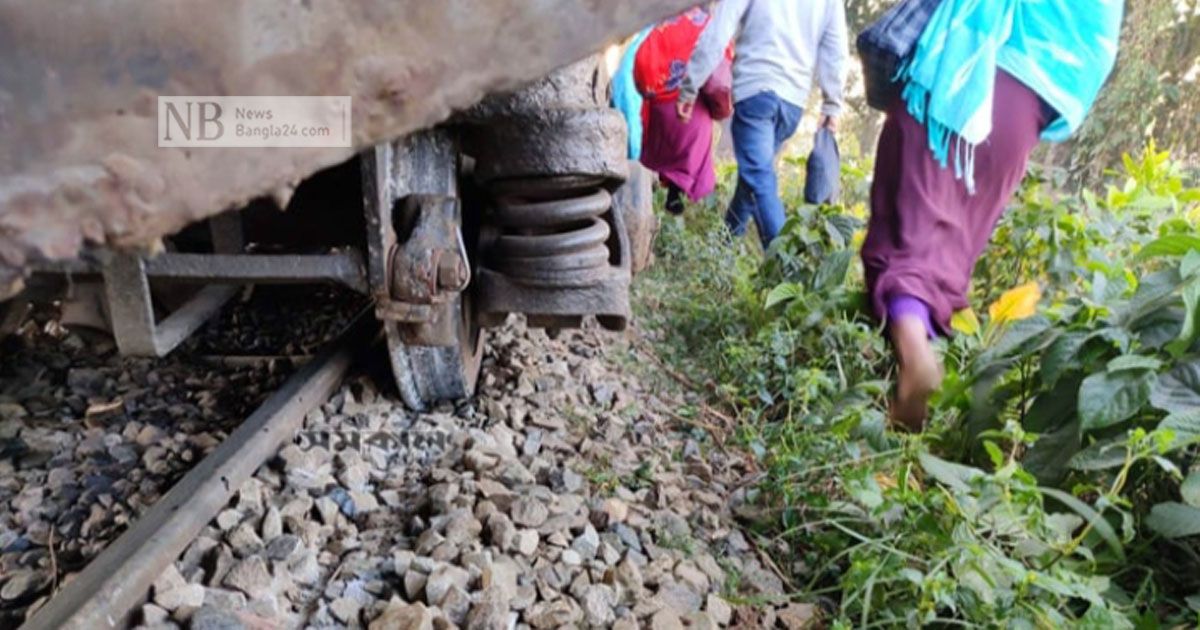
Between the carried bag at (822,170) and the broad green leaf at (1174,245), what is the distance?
7.46ft

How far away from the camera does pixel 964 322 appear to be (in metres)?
2.40

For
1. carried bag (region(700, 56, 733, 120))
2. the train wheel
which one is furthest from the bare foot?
carried bag (region(700, 56, 733, 120))

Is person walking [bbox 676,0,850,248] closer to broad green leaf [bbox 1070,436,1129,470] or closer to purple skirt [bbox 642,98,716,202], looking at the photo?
purple skirt [bbox 642,98,716,202]

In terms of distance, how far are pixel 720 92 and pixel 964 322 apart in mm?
2065

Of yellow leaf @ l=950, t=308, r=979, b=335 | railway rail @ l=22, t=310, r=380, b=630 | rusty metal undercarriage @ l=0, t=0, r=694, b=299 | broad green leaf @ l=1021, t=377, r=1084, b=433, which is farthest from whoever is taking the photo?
yellow leaf @ l=950, t=308, r=979, b=335

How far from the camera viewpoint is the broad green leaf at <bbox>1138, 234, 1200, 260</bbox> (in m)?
1.87

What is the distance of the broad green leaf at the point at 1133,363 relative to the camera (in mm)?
1669

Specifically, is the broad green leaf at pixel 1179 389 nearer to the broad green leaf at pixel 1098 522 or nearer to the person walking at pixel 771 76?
the broad green leaf at pixel 1098 522

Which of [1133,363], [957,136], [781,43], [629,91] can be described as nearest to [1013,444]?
[1133,363]

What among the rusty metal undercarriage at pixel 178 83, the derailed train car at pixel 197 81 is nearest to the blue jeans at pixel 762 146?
the derailed train car at pixel 197 81

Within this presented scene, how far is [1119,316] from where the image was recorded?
6.34 feet

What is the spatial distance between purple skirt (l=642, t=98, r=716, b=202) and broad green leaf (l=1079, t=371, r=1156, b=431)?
2.67 metres

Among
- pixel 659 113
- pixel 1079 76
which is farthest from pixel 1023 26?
pixel 659 113

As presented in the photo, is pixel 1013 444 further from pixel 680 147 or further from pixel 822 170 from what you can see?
pixel 680 147
